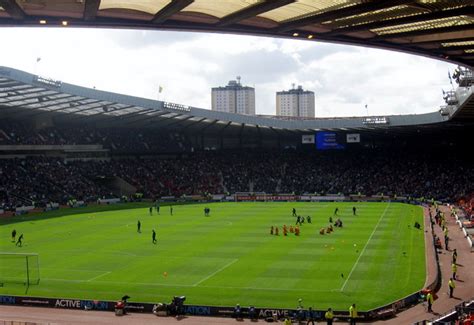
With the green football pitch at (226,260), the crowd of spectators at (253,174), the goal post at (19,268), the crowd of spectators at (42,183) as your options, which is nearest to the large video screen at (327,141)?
the crowd of spectators at (253,174)

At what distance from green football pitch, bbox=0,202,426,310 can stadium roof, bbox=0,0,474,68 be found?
1638 centimetres

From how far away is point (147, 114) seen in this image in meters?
81.5

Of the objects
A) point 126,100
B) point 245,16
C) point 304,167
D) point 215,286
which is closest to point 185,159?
point 304,167

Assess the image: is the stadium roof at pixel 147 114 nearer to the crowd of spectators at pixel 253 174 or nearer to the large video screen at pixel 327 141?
the large video screen at pixel 327 141

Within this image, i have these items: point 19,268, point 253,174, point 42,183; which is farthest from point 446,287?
point 253,174

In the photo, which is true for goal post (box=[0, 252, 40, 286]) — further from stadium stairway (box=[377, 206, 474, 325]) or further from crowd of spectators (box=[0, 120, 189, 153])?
crowd of spectators (box=[0, 120, 189, 153])

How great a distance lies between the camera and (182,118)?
3369 inches

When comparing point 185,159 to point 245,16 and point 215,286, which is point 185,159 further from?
point 245,16

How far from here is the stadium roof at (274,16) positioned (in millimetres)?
12055

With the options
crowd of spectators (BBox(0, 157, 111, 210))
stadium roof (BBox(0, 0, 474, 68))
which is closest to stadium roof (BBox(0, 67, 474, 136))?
crowd of spectators (BBox(0, 157, 111, 210))

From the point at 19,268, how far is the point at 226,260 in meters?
14.3

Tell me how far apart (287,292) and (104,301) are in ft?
32.3

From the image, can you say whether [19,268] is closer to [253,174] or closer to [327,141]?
[327,141]

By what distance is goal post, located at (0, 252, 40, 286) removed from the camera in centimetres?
3462
